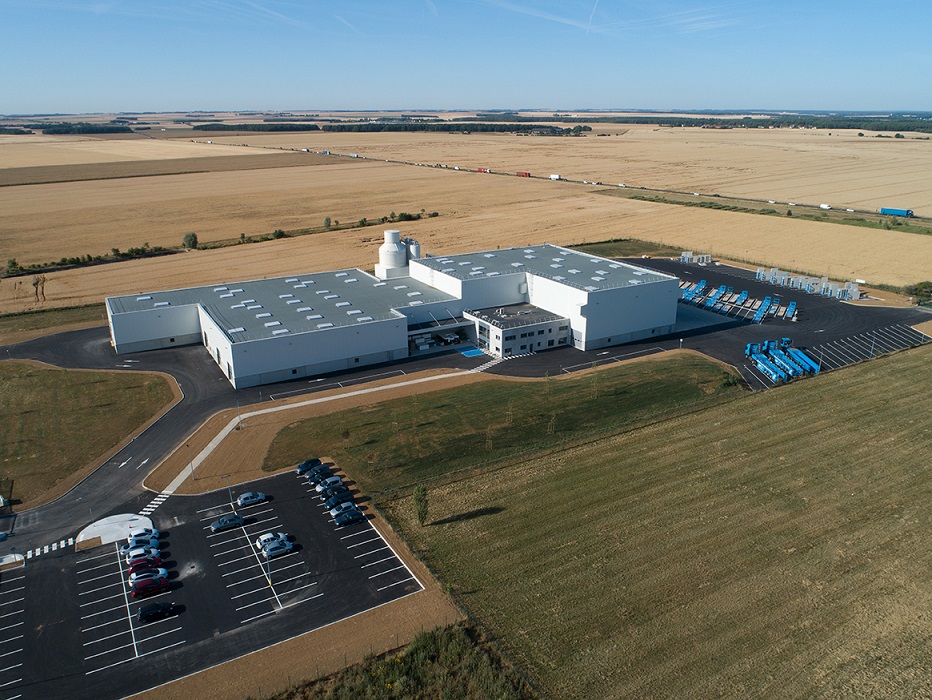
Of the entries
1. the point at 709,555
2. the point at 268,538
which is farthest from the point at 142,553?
the point at 709,555

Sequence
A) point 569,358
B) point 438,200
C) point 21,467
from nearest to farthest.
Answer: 1. point 21,467
2. point 569,358
3. point 438,200

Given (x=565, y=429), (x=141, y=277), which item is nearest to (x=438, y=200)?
(x=141, y=277)

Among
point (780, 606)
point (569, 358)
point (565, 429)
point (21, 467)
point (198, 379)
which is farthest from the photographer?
point (569, 358)

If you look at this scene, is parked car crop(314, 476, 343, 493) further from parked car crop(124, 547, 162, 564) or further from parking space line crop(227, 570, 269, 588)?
parked car crop(124, 547, 162, 564)

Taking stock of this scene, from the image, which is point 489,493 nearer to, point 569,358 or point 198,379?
point 569,358

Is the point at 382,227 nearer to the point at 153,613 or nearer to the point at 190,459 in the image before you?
the point at 190,459

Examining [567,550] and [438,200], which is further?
[438,200]
